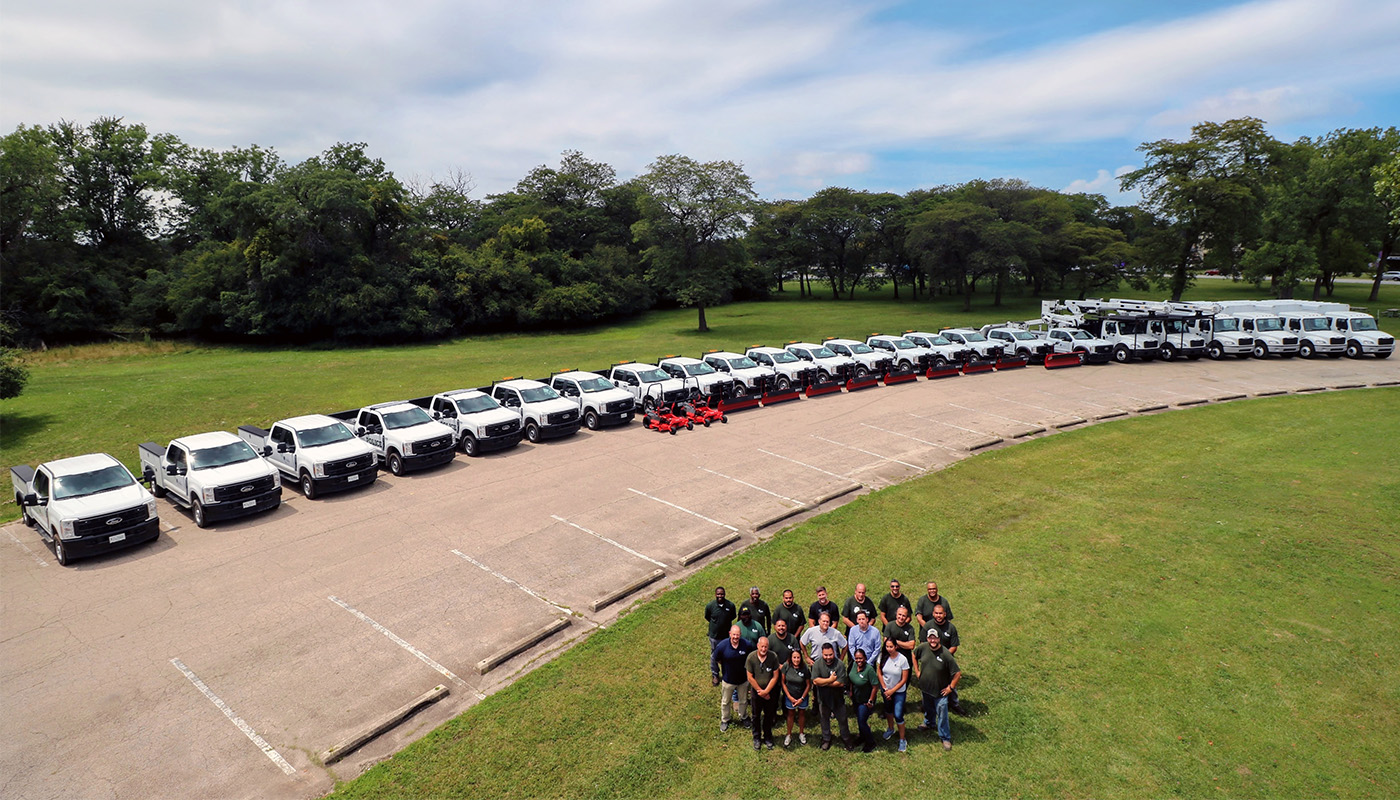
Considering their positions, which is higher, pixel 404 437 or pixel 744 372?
pixel 744 372

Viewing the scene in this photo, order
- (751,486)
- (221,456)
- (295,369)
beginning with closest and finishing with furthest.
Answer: (221,456) < (751,486) < (295,369)

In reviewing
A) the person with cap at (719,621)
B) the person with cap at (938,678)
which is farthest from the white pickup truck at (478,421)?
the person with cap at (938,678)

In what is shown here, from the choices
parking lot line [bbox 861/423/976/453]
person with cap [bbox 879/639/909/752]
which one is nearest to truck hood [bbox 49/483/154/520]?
person with cap [bbox 879/639/909/752]

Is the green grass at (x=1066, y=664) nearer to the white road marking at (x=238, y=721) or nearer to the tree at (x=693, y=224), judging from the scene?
the white road marking at (x=238, y=721)

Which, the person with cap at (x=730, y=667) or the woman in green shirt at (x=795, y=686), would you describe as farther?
the person with cap at (x=730, y=667)

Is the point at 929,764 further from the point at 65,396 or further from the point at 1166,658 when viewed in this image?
the point at 65,396

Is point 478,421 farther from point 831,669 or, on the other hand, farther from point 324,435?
point 831,669

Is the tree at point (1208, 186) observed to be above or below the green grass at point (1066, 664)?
above

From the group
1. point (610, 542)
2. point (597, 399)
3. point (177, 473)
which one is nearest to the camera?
point (610, 542)

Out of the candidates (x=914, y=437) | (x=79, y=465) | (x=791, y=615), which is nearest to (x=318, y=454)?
(x=79, y=465)
